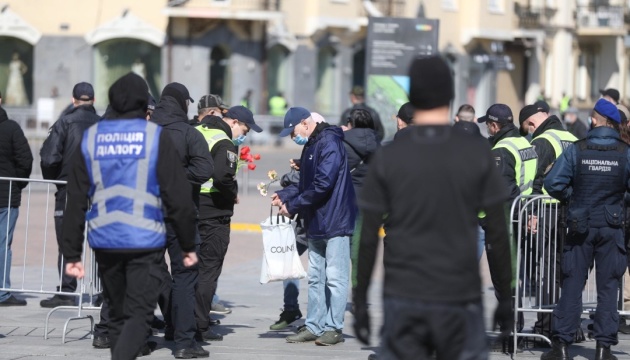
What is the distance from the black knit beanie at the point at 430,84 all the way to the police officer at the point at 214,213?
180 inches

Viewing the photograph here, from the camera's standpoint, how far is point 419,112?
5.98m

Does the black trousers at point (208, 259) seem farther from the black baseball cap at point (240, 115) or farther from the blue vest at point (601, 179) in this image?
the blue vest at point (601, 179)

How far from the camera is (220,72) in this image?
4306cm

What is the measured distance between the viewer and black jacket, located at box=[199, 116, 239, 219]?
34.1ft

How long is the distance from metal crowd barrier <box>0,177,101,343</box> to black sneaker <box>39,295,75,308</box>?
0.11 meters

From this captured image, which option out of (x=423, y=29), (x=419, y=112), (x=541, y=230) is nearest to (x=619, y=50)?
(x=423, y=29)

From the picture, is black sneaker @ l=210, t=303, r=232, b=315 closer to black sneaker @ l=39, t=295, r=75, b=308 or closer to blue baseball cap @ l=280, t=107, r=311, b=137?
black sneaker @ l=39, t=295, r=75, b=308

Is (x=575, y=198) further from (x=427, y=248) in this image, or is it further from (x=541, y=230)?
(x=427, y=248)

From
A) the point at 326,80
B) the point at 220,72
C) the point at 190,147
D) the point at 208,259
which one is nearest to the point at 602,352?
the point at 208,259

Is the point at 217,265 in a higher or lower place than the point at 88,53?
lower

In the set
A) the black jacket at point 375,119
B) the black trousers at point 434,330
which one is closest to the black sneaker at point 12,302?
the black jacket at point 375,119

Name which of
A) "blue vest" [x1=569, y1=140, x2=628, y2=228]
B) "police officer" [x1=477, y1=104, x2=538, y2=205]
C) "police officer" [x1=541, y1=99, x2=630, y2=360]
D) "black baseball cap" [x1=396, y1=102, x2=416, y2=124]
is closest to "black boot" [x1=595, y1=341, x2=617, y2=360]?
"police officer" [x1=541, y1=99, x2=630, y2=360]

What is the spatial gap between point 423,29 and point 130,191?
15.5 metres

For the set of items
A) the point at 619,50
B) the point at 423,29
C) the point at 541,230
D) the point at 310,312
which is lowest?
the point at 310,312
